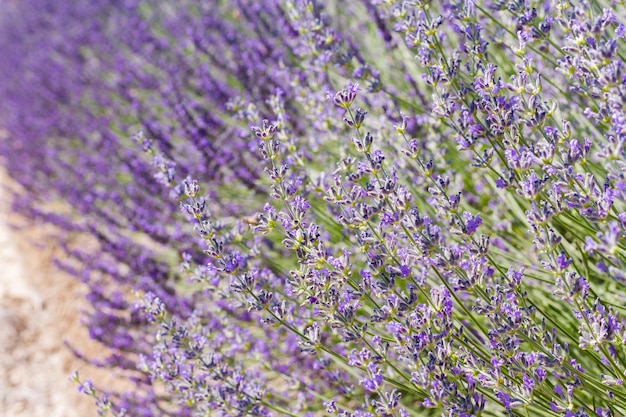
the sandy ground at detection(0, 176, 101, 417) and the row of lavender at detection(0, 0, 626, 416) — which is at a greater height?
the row of lavender at detection(0, 0, 626, 416)

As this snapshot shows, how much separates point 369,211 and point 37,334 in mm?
3337

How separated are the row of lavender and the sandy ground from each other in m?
0.38

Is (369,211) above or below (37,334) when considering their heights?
above

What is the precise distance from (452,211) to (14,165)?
15.2ft

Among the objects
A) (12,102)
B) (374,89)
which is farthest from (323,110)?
(12,102)

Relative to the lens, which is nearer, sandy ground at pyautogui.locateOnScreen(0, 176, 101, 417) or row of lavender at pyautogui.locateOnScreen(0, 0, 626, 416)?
row of lavender at pyautogui.locateOnScreen(0, 0, 626, 416)

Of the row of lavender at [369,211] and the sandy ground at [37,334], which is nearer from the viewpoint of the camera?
the row of lavender at [369,211]

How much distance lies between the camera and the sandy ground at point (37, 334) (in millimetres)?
3426

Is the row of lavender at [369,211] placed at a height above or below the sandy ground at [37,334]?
above

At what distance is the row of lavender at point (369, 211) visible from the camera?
53.1 inches

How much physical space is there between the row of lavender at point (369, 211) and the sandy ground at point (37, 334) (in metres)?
0.38

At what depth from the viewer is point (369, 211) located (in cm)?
141

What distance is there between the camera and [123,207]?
306 centimetres

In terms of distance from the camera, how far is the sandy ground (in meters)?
3.43
